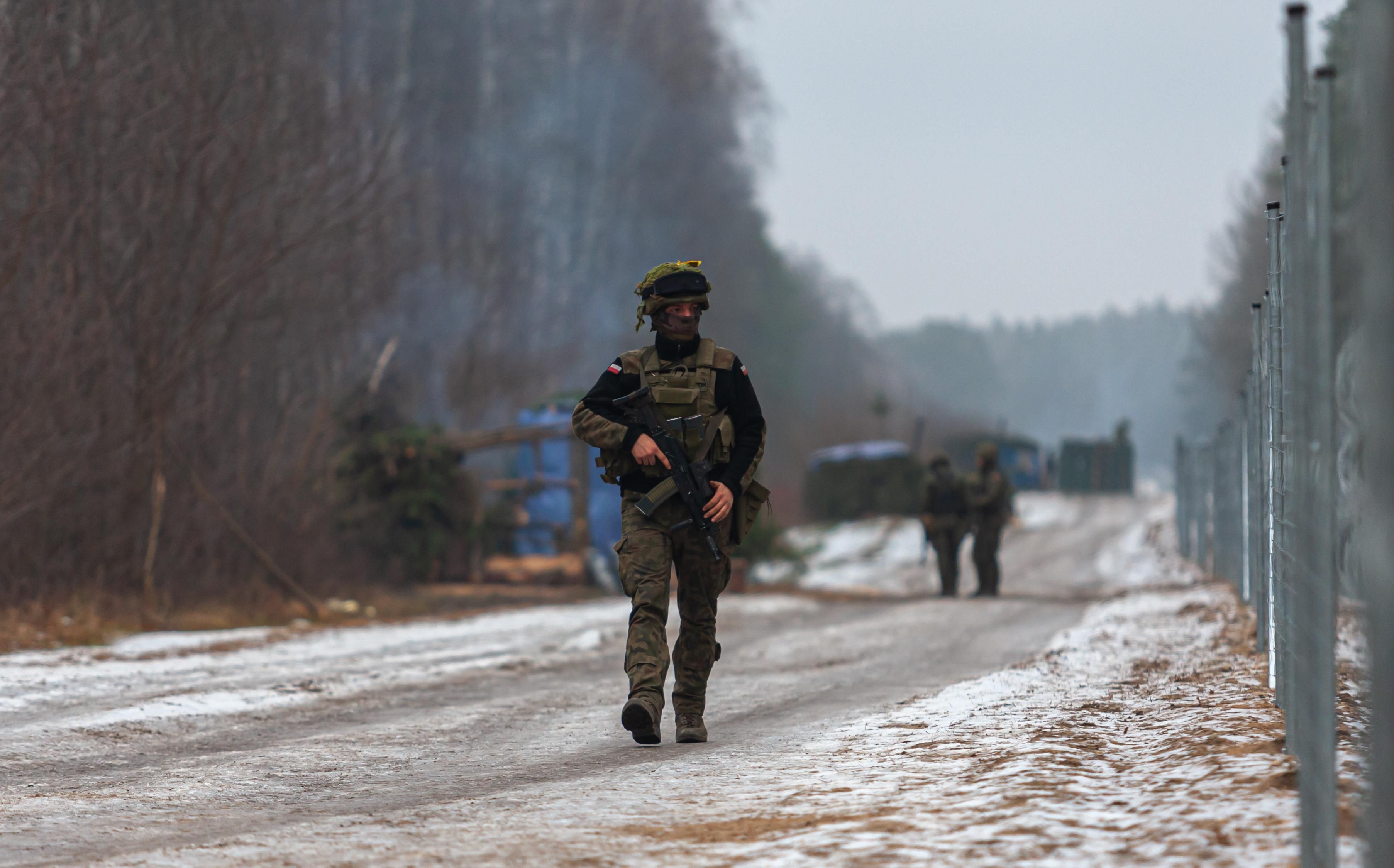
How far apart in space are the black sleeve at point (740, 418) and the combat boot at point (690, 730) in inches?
34.3

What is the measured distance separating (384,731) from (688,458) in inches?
71.1

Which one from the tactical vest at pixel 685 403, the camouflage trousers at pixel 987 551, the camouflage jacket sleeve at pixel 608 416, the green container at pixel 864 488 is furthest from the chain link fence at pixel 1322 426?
the green container at pixel 864 488

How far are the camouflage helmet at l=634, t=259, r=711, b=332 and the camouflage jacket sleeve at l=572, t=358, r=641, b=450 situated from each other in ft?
0.73

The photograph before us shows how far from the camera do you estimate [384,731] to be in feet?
20.0

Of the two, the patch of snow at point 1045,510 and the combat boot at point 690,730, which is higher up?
the combat boot at point 690,730

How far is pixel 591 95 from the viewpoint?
125ft

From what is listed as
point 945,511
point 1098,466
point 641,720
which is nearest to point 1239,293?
point 1098,466

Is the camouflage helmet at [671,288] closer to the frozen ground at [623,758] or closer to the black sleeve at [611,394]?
the black sleeve at [611,394]

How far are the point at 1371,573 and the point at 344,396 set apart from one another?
1621 centimetres

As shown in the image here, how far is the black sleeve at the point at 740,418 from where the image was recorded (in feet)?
18.5

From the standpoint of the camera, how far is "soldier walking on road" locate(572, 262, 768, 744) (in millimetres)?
5496

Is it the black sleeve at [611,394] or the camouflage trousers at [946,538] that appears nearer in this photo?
the black sleeve at [611,394]

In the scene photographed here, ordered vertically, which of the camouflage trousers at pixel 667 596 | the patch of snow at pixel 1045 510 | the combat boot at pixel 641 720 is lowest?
the patch of snow at pixel 1045 510

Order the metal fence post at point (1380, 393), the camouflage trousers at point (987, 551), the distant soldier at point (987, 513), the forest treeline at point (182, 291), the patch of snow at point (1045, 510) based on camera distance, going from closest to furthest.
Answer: the metal fence post at point (1380, 393) → the forest treeline at point (182, 291) → the distant soldier at point (987, 513) → the camouflage trousers at point (987, 551) → the patch of snow at point (1045, 510)
